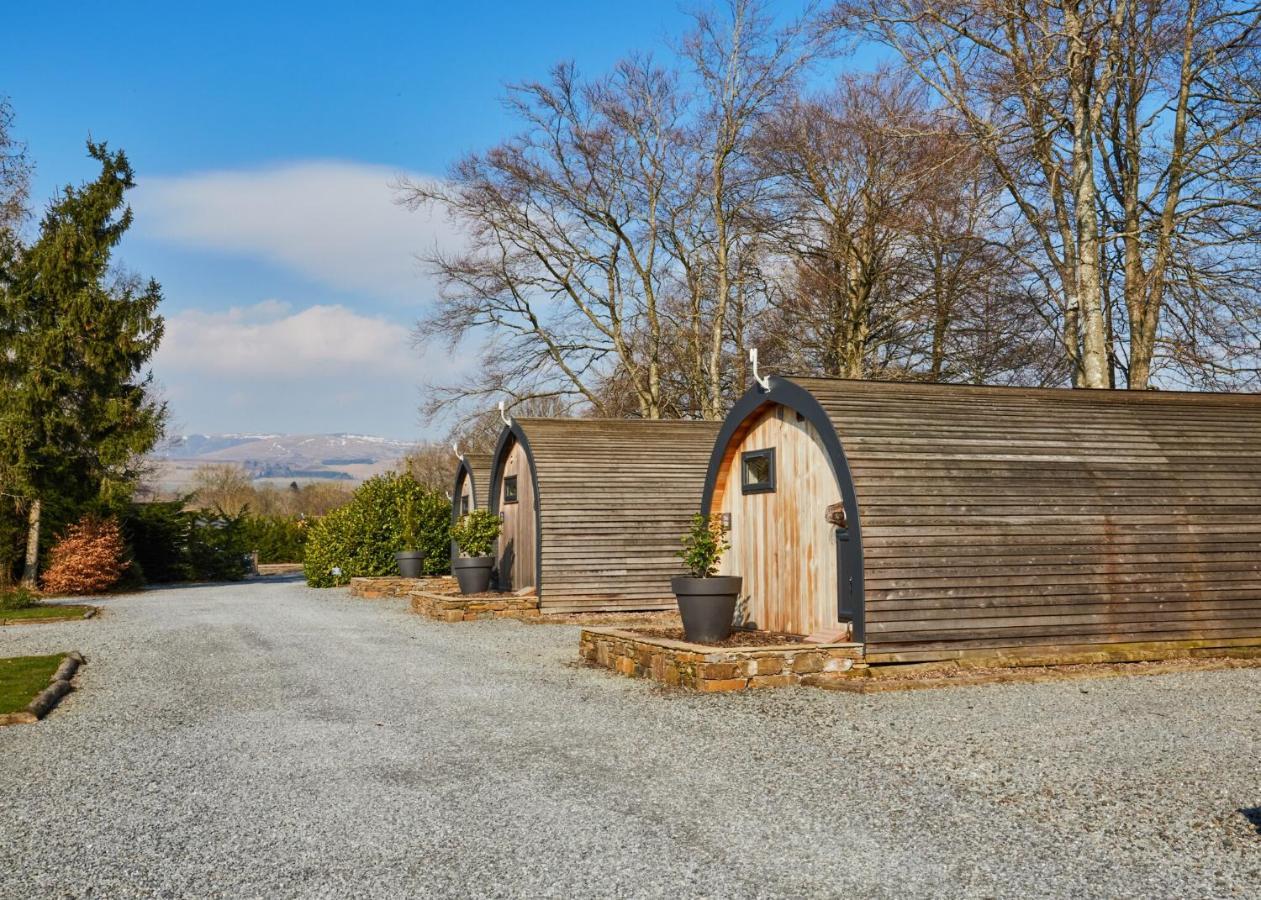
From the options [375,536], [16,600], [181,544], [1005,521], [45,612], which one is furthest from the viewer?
[181,544]

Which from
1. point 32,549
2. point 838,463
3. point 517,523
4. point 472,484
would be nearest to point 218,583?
point 32,549

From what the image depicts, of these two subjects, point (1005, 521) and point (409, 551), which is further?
point (409, 551)

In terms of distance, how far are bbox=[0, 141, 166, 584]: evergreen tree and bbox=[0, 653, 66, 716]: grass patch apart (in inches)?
508

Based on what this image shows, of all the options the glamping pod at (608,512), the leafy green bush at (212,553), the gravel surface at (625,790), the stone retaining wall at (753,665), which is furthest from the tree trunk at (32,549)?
the stone retaining wall at (753,665)

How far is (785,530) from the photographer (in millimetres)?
11977

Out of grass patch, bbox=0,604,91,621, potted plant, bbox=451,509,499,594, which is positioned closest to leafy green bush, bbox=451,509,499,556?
potted plant, bbox=451,509,499,594

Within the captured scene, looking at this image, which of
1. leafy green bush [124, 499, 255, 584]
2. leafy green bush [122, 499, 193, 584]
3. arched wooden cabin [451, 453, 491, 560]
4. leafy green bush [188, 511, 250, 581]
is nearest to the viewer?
arched wooden cabin [451, 453, 491, 560]

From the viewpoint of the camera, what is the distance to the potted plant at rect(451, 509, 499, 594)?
722 inches

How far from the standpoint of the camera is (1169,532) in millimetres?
10922

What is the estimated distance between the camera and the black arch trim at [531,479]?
56.1ft

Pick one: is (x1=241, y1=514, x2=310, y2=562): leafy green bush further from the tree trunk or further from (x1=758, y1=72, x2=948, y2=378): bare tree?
(x1=758, y1=72, x2=948, y2=378): bare tree

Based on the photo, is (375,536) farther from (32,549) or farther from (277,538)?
(277,538)

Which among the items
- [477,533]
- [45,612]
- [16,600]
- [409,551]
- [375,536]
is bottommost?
[45,612]

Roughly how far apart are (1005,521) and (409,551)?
56.1ft
